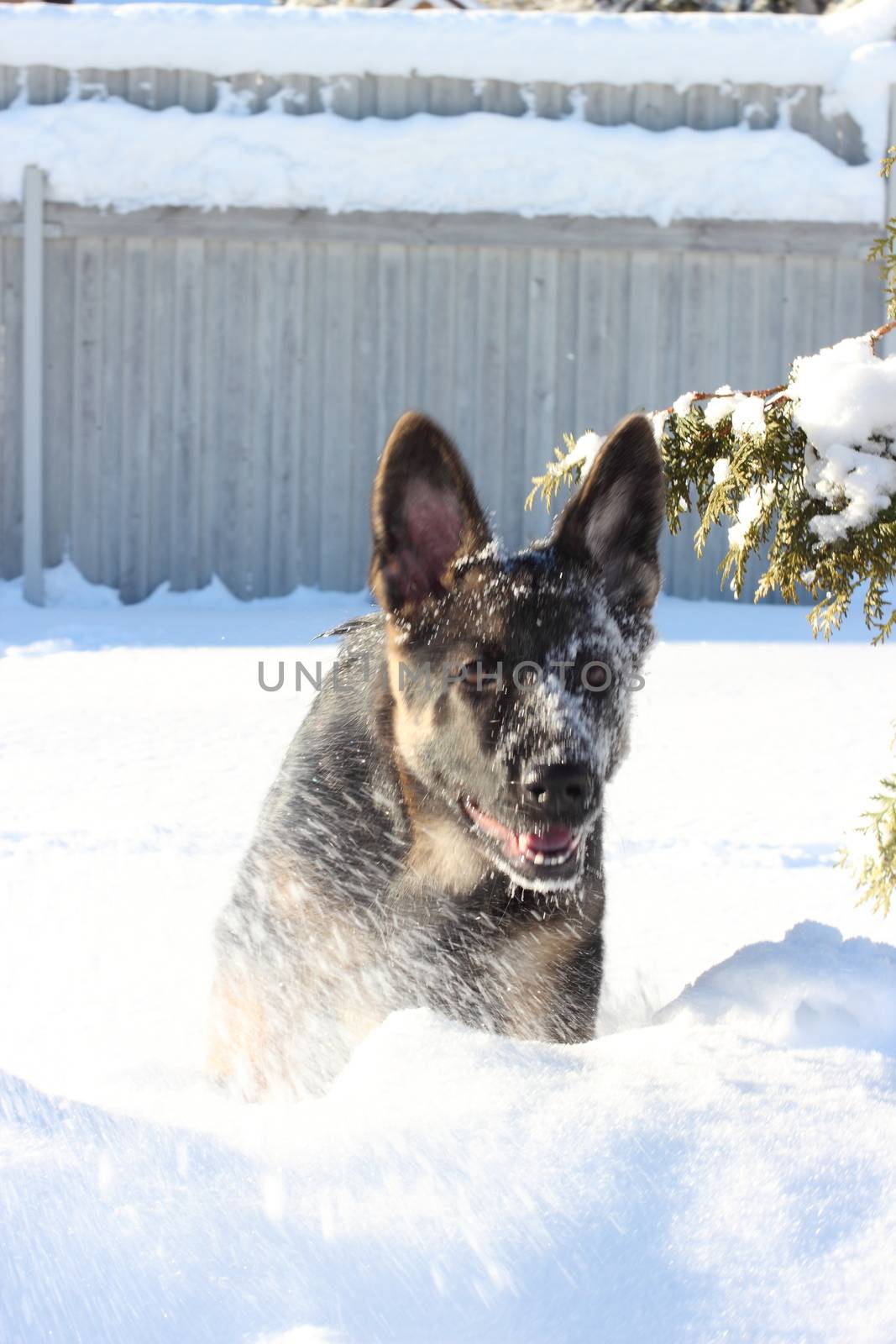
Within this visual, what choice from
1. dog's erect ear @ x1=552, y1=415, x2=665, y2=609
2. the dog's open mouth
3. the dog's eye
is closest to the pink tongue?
the dog's open mouth

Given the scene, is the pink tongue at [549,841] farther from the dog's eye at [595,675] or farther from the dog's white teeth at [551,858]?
the dog's eye at [595,675]

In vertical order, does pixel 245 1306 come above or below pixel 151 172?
below

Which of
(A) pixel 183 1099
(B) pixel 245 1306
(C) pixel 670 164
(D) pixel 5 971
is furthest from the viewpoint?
(C) pixel 670 164

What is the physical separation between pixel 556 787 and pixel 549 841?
14 cm

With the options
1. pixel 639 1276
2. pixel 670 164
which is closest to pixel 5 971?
pixel 639 1276

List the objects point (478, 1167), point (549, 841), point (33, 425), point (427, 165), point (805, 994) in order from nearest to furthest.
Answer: point (478, 1167), point (805, 994), point (549, 841), point (427, 165), point (33, 425)

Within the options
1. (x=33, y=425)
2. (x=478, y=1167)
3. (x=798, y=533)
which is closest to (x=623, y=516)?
(x=798, y=533)

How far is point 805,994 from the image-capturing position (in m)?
2.46

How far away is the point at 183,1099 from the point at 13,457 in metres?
8.08

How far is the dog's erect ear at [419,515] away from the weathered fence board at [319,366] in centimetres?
659

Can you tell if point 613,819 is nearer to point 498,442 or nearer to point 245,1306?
point 245,1306

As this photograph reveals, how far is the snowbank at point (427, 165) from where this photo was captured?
29.6ft

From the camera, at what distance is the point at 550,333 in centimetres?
945

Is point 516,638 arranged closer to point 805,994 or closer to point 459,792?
point 459,792
